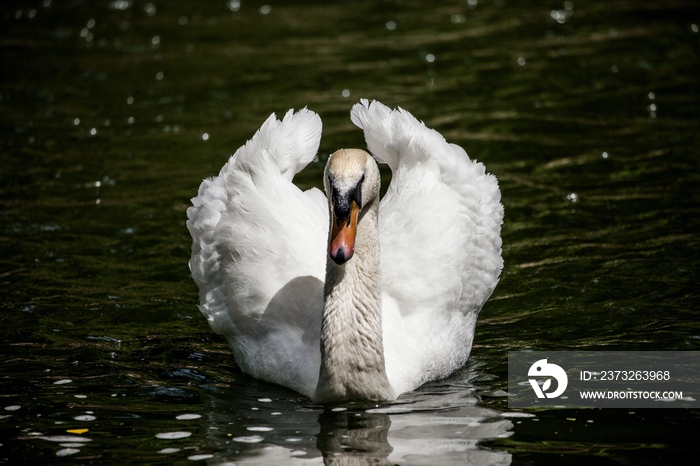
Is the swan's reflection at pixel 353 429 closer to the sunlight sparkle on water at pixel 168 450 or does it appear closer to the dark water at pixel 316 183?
the dark water at pixel 316 183

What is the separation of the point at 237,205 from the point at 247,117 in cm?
669

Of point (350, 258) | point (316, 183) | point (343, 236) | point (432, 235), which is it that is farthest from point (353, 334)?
point (316, 183)

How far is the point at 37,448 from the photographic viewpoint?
6.34 meters

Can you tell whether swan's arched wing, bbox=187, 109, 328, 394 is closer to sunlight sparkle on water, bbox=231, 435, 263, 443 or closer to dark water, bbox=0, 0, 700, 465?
dark water, bbox=0, 0, 700, 465

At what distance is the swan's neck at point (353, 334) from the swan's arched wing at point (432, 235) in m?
0.53

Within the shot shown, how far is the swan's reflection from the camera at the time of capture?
613cm

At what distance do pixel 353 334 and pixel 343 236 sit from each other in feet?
2.19

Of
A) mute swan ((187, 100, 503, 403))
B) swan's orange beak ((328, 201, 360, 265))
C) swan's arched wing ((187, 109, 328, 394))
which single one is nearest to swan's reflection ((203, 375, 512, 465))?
mute swan ((187, 100, 503, 403))

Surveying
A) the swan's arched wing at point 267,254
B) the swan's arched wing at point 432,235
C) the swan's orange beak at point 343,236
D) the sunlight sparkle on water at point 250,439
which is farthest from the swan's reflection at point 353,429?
the swan's orange beak at point 343,236

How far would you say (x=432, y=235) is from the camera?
7.84 meters

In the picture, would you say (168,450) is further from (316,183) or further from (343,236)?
(316,183)

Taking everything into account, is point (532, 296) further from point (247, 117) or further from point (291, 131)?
point (247, 117)

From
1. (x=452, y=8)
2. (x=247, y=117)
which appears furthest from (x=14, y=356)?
(x=452, y=8)

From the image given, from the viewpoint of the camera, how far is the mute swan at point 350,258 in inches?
263
